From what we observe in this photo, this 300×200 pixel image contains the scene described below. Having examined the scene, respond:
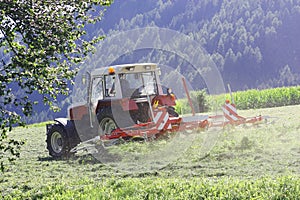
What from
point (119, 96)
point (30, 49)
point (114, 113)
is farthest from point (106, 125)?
point (30, 49)

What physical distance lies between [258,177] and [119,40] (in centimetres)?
423

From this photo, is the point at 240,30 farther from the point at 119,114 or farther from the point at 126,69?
the point at 119,114

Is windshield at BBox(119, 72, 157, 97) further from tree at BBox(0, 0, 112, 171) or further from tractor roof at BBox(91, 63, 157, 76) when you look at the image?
tree at BBox(0, 0, 112, 171)

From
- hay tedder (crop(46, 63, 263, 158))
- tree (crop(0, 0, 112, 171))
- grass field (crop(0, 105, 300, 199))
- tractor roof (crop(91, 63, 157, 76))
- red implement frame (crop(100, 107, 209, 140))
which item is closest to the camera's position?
grass field (crop(0, 105, 300, 199))

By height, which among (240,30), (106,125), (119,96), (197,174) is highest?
(240,30)

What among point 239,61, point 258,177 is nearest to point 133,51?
point 258,177

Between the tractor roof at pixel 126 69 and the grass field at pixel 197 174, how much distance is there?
1.91m

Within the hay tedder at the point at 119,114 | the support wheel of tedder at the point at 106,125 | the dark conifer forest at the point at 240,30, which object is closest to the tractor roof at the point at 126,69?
the hay tedder at the point at 119,114

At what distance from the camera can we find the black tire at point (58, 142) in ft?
38.0

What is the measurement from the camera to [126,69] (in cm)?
1159

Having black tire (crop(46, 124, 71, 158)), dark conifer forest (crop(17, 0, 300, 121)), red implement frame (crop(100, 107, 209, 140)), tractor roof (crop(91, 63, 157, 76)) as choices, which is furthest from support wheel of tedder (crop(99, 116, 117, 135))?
dark conifer forest (crop(17, 0, 300, 121))

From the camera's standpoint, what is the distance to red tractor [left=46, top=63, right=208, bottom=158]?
11.3 meters

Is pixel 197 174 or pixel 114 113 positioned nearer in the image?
pixel 197 174

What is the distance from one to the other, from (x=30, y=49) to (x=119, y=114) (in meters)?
4.11
